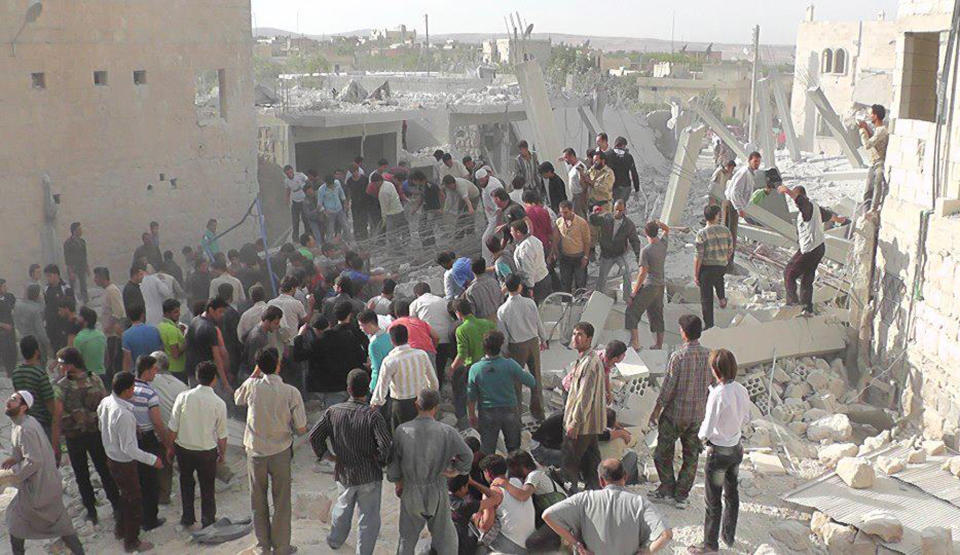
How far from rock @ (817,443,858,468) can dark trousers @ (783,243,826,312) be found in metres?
2.28

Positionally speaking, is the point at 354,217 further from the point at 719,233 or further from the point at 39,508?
the point at 39,508

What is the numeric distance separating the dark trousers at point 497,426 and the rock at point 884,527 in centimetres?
270

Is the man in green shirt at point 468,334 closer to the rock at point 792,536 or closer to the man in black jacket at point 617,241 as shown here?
the rock at point 792,536

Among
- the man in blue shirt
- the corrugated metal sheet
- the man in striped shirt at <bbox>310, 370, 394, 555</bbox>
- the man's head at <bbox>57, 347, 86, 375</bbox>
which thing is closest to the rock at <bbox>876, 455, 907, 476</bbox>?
the corrugated metal sheet

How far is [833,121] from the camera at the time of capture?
17.8m

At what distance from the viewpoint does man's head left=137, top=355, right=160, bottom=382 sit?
6.75 m

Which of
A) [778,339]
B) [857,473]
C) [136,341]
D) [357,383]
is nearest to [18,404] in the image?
[136,341]

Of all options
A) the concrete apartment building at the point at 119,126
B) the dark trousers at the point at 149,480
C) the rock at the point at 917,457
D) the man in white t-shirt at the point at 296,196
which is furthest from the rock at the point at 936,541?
the concrete apartment building at the point at 119,126

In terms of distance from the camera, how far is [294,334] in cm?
842

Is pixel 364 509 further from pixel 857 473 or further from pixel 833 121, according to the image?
pixel 833 121

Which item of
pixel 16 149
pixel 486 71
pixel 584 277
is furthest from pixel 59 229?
pixel 486 71

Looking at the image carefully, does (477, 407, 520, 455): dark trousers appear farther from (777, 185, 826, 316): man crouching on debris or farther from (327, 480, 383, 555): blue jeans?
(777, 185, 826, 316): man crouching on debris

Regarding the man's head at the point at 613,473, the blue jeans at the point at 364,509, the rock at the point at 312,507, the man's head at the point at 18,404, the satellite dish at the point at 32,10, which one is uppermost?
the satellite dish at the point at 32,10

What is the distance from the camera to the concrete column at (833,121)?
17469 mm
